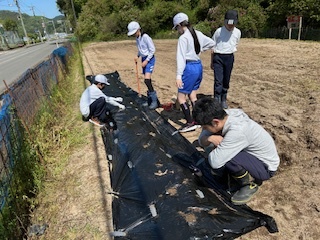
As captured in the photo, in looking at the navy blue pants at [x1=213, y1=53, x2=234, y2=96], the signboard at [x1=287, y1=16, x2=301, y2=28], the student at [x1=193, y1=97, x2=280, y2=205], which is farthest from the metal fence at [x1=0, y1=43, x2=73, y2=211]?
the signboard at [x1=287, y1=16, x2=301, y2=28]

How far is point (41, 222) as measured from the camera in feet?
8.62

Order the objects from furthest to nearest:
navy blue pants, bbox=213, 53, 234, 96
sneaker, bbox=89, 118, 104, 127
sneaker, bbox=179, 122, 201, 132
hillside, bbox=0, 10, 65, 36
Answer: hillside, bbox=0, 10, 65, 36, sneaker, bbox=89, 118, 104, 127, navy blue pants, bbox=213, 53, 234, 96, sneaker, bbox=179, 122, 201, 132

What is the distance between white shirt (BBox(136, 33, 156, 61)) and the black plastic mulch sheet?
Result: 1768mm

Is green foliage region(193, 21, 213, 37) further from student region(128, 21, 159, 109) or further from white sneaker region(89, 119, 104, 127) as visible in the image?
white sneaker region(89, 119, 104, 127)

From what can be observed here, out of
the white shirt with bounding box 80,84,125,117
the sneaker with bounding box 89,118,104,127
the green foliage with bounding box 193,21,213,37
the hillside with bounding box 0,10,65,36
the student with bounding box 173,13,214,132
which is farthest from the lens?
the hillside with bounding box 0,10,65,36

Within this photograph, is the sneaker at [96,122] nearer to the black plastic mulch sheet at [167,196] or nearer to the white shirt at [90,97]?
the white shirt at [90,97]

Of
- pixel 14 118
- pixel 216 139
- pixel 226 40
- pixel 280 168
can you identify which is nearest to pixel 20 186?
pixel 14 118

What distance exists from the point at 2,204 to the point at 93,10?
3966cm

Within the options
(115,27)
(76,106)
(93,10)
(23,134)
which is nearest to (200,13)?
(115,27)

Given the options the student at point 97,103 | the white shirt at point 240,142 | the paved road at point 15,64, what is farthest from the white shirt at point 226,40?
the paved road at point 15,64

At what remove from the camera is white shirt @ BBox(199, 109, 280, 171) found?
2.06m

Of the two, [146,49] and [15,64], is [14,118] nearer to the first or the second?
[146,49]

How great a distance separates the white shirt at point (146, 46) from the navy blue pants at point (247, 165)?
119 inches

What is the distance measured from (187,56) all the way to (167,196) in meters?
1.97
